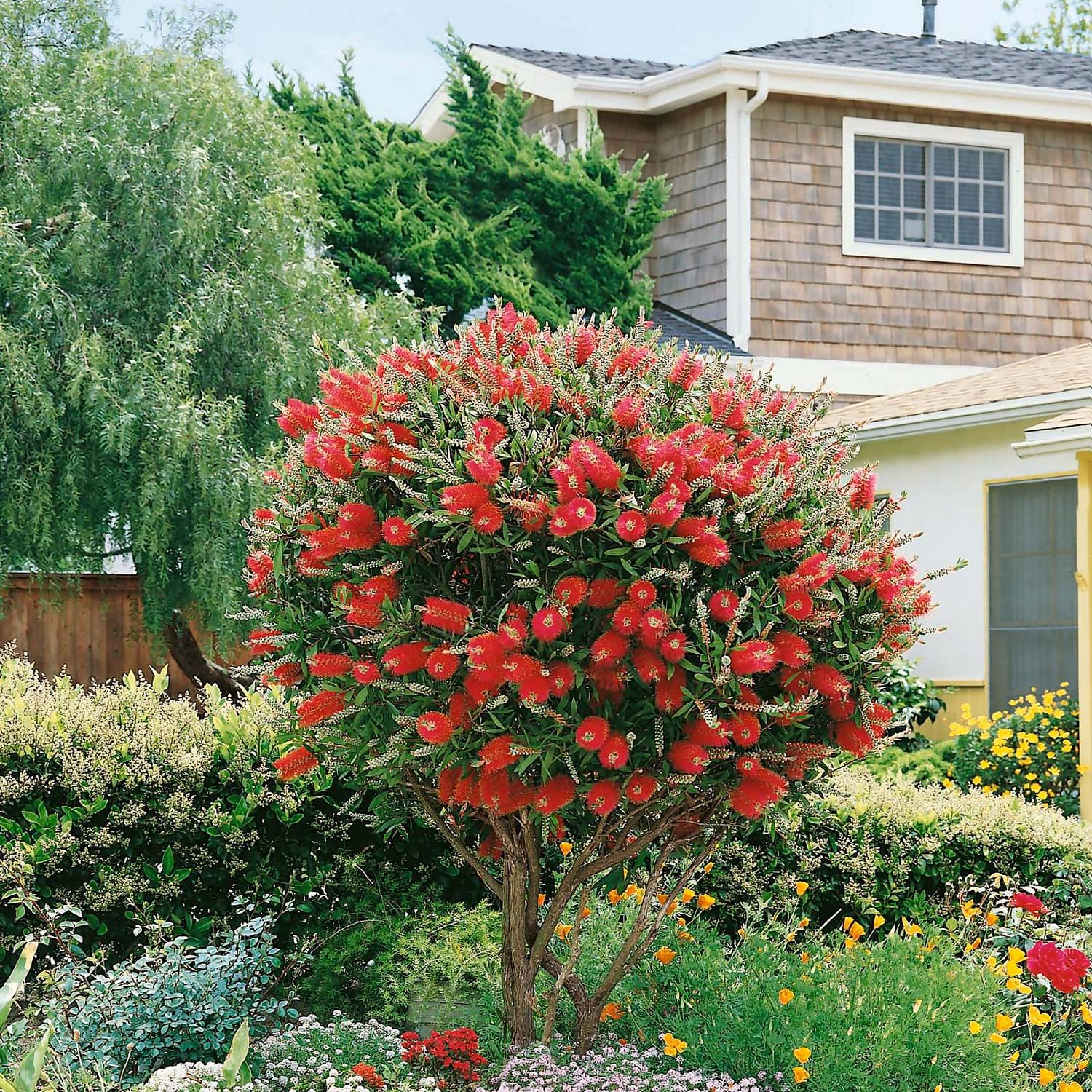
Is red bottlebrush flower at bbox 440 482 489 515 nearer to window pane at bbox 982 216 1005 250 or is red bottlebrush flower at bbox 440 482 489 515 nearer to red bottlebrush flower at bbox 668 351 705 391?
red bottlebrush flower at bbox 668 351 705 391

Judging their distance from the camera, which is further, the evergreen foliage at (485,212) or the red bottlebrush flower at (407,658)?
the evergreen foliage at (485,212)

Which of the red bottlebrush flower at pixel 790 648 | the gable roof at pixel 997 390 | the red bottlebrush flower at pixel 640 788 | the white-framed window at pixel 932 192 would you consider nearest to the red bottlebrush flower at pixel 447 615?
the red bottlebrush flower at pixel 640 788

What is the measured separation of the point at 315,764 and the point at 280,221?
6983 millimetres

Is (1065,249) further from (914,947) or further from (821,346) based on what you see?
(914,947)

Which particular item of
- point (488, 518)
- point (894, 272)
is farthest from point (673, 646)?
point (894, 272)

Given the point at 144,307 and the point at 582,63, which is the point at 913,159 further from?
the point at 144,307

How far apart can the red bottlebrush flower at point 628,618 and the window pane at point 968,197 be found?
41.9 ft

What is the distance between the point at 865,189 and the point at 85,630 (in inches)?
350

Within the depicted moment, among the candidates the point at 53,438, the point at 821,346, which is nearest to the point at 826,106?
the point at 821,346

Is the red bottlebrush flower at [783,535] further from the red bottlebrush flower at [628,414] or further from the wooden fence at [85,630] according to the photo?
the wooden fence at [85,630]

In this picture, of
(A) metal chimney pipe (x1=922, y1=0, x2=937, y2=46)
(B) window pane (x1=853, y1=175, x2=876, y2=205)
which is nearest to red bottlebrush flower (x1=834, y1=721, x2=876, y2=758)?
(B) window pane (x1=853, y1=175, x2=876, y2=205)

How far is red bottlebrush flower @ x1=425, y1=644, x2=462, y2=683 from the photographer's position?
351cm

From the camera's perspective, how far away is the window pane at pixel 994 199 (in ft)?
49.4

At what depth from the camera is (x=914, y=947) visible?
447cm
